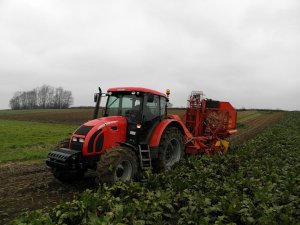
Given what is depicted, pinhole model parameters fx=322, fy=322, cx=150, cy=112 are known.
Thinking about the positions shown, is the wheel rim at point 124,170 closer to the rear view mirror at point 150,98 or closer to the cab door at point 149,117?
the cab door at point 149,117

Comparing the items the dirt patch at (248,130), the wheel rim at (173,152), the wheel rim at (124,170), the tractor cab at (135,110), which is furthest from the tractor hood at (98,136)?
the dirt patch at (248,130)

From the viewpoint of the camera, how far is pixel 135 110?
915 centimetres

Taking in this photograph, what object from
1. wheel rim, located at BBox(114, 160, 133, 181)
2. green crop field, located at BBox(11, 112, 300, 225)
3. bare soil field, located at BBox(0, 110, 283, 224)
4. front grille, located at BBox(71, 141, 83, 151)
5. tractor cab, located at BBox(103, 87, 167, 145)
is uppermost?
tractor cab, located at BBox(103, 87, 167, 145)

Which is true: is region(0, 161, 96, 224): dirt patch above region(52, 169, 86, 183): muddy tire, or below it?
below

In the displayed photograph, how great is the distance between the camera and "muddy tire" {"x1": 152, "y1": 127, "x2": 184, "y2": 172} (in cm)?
938

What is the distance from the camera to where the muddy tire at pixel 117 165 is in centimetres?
748

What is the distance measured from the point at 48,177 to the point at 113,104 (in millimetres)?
2954

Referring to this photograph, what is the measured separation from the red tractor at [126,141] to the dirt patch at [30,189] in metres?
0.43

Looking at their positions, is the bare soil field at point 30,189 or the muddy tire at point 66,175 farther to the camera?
the muddy tire at point 66,175

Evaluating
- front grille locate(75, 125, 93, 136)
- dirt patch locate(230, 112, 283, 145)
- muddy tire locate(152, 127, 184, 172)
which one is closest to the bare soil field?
front grille locate(75, 125, 93, 136)

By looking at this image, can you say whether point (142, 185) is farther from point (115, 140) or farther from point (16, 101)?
point (16, 101)

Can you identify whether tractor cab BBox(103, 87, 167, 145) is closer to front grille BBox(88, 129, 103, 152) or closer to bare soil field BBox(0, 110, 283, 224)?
front grille BBox(88, 129, 103, 152)

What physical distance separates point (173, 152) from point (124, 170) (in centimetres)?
264

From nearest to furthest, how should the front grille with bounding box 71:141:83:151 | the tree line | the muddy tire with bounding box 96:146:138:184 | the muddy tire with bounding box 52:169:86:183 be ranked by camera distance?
1. the muddy tire with bounding box 96:146:138:184
2. the front grille with bounding box 71:141:83:151
3. the muddy tire with bounding box 52:169:86:183
4. the tree line
